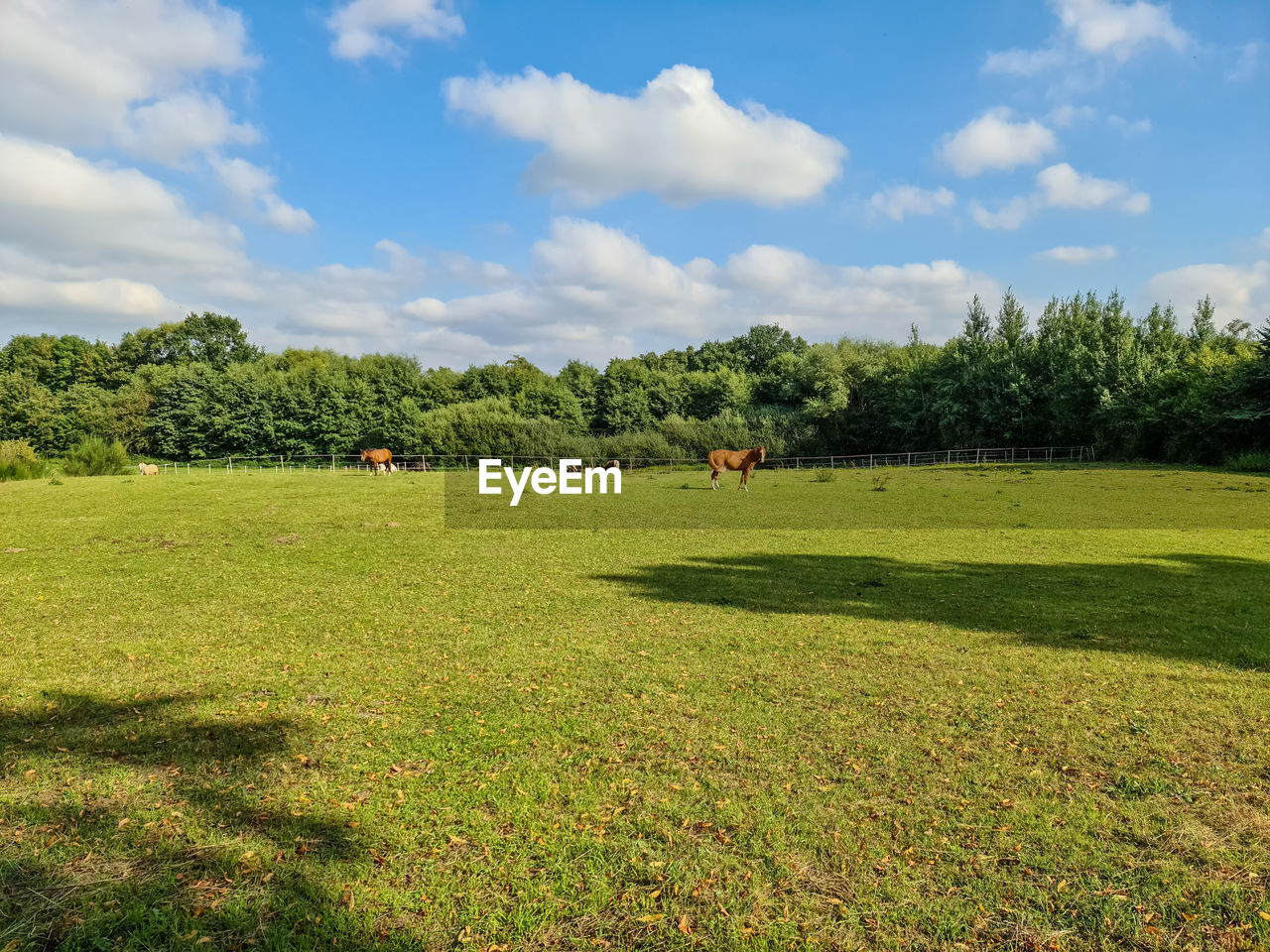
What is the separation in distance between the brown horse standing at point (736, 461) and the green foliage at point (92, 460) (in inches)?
1446

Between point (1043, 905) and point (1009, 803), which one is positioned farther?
point (1009, 803)

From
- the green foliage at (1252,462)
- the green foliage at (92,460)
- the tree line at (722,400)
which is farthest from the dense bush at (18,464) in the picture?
the green foliage at (1252,462)

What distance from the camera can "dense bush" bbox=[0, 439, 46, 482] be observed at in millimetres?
36469

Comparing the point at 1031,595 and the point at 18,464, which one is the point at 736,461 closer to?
the point at 1031,595

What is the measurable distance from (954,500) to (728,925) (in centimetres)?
2698

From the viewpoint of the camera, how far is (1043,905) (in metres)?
4.07

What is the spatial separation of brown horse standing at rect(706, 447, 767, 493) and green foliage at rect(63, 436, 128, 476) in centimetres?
3673

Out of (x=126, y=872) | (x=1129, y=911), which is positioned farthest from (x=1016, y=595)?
(x=126, y=872)

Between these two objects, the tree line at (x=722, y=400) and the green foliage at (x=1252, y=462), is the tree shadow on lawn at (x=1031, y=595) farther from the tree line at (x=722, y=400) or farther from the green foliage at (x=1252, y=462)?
the tree line at (x=722, y=400)

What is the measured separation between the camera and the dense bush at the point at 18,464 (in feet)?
120

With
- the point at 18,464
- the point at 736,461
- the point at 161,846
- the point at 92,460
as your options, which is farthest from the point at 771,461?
the point at 161,846

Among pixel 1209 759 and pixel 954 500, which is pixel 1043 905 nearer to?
pixel 1209 759

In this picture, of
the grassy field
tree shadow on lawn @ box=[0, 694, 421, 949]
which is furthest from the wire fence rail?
tree shadow on lawn @ box=[0, 694, 421, 949]

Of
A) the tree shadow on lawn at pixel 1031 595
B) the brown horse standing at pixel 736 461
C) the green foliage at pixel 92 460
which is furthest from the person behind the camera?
the green foliage at pixel 92 460
